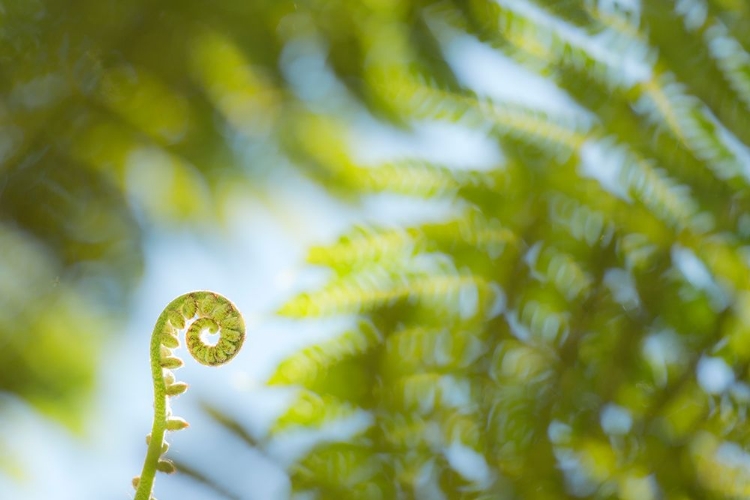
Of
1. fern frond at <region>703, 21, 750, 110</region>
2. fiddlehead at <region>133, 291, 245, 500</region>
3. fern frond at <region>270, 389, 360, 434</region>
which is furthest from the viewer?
fern frond at <region>703, 21, 750, 110</region>

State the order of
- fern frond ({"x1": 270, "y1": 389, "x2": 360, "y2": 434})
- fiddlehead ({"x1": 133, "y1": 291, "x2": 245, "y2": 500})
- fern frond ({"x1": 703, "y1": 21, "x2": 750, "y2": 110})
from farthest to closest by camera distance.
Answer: fern frond ({"x1": 703, "y1": 21, "x2": 750, "y2": 110}), fern frond ({"x1": 270, "y1": 389, "x2": 360, "y2": 434}), fiddlehead ({"x1": 133, "y1": 291, "x2": 245, "y2": 500})

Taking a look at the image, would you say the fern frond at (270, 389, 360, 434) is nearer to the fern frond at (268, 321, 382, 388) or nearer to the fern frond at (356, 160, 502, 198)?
the fern frond at (268, 321, 382, 388)

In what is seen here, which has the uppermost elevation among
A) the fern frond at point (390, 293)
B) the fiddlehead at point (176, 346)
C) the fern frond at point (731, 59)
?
the fern frond at point (731, 59)

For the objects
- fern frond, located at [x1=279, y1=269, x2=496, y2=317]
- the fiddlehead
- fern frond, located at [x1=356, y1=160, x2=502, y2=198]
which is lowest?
the fiddlehead

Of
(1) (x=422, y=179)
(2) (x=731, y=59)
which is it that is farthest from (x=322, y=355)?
(2) (x=731, y=59)

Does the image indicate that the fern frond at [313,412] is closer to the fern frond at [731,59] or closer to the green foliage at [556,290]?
the green foliage at [556,290]

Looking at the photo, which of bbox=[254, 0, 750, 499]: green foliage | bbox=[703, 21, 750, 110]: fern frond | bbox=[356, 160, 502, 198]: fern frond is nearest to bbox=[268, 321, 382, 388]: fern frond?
bbox=[254, 0, 750, 499]: green foliage

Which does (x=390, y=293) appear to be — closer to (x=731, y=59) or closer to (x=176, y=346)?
(x=176, y=346)

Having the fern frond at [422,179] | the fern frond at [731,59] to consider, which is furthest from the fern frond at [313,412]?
Answer: the fern frond at [731,59]

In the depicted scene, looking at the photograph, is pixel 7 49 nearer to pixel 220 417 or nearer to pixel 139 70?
pixel 139 70
